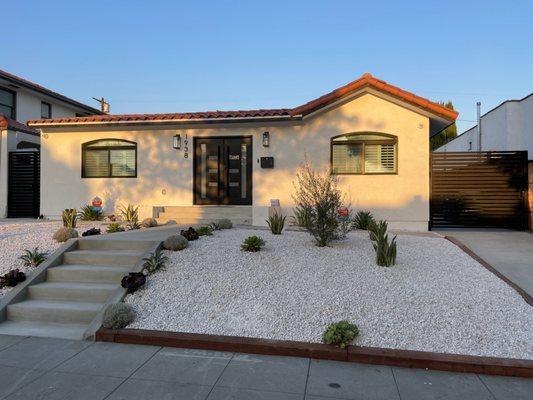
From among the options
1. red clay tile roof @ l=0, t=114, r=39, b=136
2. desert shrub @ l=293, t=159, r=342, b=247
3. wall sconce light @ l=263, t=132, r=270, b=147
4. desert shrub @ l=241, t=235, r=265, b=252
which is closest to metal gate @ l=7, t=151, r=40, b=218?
red clay tile roof @ l=0, t=114, r=39, b=136

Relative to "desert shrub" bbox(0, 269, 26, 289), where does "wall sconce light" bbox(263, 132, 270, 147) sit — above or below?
above

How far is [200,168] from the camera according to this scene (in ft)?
40.3

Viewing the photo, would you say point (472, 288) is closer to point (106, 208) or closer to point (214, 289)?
point (214, 289)

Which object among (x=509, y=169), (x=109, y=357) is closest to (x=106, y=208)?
(x=109, y=357)

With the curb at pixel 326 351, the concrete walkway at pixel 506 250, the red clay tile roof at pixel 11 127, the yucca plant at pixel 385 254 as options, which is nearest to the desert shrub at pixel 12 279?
the curb at pixel 326 351

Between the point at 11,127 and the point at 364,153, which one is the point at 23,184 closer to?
the point at 11,127

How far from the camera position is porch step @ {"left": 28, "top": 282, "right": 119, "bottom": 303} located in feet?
18.8

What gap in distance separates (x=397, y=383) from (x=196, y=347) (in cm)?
216

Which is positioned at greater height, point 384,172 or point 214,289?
point 384,172

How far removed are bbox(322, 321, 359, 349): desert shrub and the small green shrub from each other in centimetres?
334

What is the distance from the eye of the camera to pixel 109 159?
41.4ft

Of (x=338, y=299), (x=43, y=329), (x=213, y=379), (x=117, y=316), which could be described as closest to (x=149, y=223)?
(x=43, y=329)

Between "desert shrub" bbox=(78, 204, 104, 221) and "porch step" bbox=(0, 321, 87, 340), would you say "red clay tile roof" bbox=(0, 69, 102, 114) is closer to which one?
"desert shrub" bbox=(78, 204, 104, 221)

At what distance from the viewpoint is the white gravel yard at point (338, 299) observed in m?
4.49
